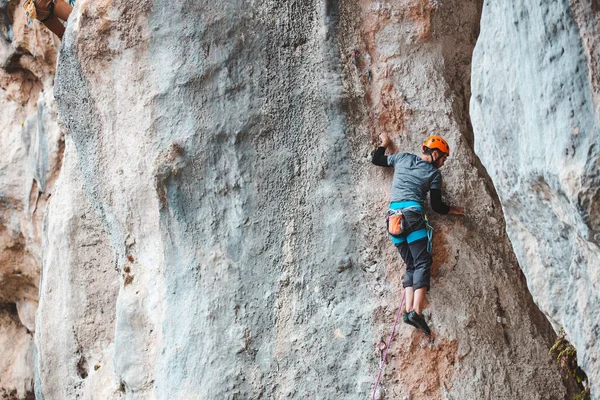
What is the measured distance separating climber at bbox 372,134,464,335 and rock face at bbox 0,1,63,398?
5.82 m

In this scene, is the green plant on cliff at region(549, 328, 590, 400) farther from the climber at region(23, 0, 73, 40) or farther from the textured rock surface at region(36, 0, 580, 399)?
the climber at region(23, 0, 73, 40)

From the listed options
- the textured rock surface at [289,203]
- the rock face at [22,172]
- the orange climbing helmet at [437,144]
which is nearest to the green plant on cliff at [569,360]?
the textured rock surface at [289,203]

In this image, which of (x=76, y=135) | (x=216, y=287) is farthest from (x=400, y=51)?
(x=76, y=135)

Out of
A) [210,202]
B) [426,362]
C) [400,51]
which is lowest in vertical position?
[426,362]

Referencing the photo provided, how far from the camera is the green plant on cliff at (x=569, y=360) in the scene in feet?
19.3

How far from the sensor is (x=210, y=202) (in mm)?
6703

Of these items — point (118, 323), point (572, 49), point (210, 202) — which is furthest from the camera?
point (118, 323)

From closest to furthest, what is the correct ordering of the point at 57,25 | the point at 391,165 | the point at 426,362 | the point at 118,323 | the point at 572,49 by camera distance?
1. the point at 572,49
2. the point at 426,362
3. the point at 391,165
4. the point at 118,323
5. the point at 57,25

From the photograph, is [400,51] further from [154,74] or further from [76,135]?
[76,135]

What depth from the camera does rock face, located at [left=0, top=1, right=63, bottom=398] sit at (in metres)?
10.0

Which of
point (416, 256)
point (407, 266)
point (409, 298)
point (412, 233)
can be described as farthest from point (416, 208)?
point (409, 298)

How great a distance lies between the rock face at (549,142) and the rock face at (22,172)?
22.9ft

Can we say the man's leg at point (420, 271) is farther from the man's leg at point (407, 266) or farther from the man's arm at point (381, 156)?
the man's arm at point (381, 156)

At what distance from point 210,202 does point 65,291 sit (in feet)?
9.48
